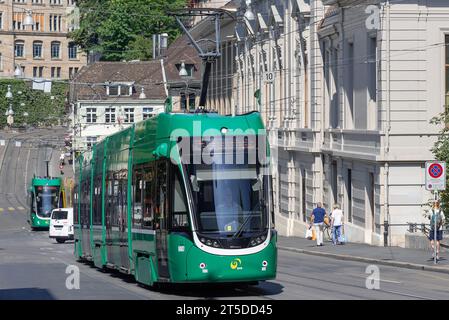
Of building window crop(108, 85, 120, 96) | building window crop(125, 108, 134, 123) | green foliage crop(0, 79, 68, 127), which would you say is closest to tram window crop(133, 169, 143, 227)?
building window crop(125, 108, 134, 123)

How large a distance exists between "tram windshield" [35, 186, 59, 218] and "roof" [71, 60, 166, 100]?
2944 centimetres

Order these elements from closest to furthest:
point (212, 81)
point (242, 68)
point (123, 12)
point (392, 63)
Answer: point (392, 63) → point (242, 68) → point (212, 81) → point (123, 12)

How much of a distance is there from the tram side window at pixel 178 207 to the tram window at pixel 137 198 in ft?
8.65

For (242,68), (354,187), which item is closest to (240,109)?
(242,68)

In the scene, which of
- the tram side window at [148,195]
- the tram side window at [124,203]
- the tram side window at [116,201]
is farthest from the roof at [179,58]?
the tram side window at [148,195]

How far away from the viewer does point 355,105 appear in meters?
49.6

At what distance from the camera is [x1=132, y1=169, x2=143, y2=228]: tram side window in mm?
26609

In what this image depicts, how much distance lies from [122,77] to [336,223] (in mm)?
72255

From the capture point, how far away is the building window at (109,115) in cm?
11969

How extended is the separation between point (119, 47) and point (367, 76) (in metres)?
79.1

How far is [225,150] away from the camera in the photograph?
24.1 m

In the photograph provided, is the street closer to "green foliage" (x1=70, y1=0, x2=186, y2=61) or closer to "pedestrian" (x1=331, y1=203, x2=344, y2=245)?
"pedestrian" (x1=331, y1=203, x2=344, y2=245)

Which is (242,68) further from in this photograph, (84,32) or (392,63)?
(84,32)

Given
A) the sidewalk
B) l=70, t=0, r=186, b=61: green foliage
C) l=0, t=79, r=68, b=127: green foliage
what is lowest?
the sidewalk
